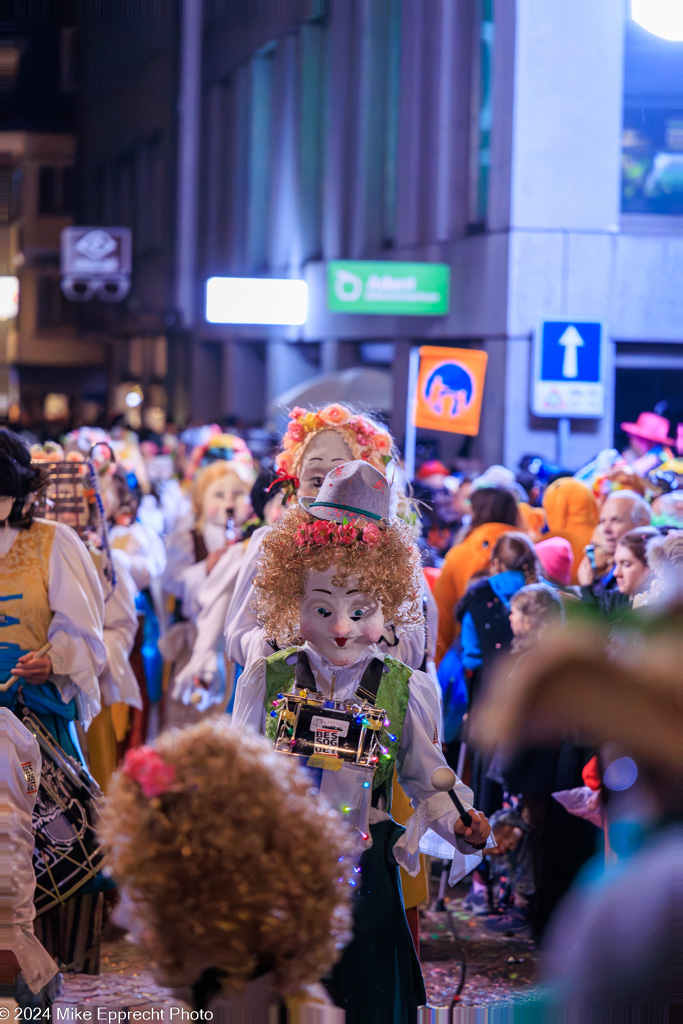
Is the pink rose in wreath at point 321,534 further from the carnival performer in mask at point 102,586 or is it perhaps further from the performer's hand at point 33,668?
the carnival performer in mask at point 102,586

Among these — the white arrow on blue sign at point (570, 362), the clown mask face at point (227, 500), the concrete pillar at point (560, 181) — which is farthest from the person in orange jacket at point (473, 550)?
the concrete pillar at point (560, 181)

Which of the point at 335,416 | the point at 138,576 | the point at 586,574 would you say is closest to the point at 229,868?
the point at 335,416

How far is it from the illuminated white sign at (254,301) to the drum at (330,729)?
16174 millimetres

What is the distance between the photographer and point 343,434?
4.22m

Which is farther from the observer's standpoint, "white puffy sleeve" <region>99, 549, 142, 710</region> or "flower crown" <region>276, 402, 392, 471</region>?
"white puffy sleeve" <region>99, 549, 142, 710</region>

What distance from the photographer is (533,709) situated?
1005 mm

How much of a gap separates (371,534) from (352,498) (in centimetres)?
14

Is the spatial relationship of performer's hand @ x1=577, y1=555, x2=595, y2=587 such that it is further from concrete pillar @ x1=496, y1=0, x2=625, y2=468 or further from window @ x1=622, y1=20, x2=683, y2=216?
window @ x1=622, y1=20, x2=683, y2=216

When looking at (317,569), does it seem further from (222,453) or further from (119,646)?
(222,453)

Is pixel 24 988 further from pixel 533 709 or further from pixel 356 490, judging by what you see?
pixel 533 709

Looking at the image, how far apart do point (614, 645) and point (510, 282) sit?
1401 cm

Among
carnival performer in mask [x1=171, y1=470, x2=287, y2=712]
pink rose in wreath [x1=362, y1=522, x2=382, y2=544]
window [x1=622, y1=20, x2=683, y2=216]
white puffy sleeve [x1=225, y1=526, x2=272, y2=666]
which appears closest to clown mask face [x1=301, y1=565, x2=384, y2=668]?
pink rose in wreath [x1=362, y1=522, x2=382, y2=544]

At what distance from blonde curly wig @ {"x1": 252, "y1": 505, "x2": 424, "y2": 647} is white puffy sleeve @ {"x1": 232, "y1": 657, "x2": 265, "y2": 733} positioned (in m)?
0.12

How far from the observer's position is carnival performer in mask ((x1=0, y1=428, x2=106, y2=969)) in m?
3.91
